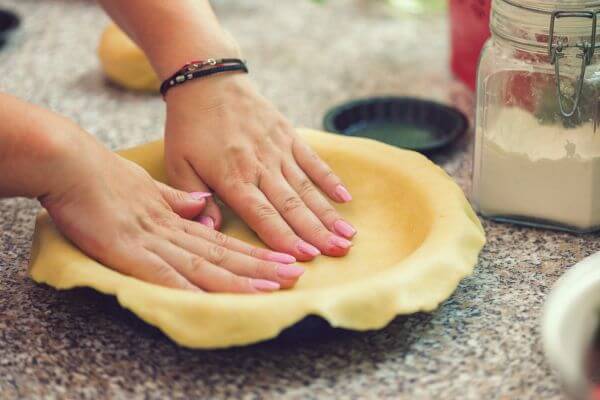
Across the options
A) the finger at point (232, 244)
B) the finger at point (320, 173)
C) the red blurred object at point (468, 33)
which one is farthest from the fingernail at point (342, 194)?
the red blurred object at point (468, 33)

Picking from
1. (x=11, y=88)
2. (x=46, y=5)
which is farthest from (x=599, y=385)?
(x=46, y=5)

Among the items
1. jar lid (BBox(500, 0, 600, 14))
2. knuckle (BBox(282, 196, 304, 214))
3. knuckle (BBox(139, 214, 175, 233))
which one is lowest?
knuckle (BBox(282, 196, 304, 214))

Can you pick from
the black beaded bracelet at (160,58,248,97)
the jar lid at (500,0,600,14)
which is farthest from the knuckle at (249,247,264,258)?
the jar lid at (500,0,600,14)

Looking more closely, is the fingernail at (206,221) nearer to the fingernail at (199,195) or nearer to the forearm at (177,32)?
the fingernail at (199,195)

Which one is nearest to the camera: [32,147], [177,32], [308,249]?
[32,147]

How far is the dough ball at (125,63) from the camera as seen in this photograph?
117cm

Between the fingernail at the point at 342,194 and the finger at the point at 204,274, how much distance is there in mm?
176

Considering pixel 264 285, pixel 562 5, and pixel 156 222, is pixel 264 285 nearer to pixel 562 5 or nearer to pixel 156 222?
pixel 156 222

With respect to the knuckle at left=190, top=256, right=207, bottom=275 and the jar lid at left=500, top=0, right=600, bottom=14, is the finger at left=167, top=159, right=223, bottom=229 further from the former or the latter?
the jar lid at left=500, top=0, right=600, bottom=14

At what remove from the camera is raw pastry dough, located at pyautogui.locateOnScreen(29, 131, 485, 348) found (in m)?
0.60

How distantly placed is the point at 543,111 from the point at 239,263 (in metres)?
0.32

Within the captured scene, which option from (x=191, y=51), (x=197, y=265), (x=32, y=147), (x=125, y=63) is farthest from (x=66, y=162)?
(x=125, y=63)

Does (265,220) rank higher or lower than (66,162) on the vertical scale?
lower

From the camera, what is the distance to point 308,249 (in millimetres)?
749
